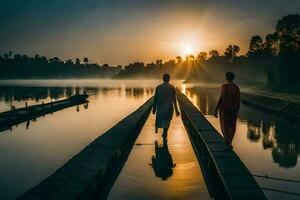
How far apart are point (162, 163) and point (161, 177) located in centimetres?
160

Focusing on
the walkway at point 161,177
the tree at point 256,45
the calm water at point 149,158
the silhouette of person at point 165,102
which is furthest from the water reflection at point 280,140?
the tree at point 256,45

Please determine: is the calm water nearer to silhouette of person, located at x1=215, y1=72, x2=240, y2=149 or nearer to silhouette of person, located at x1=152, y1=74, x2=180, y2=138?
silhouette of person, located at x1=152, y1=74, x2=180, y2=138

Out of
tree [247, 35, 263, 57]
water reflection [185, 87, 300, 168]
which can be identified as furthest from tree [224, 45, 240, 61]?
water reflection [185, 87, 300, 168]

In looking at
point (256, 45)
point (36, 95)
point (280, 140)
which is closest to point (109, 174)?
point (280, 140)

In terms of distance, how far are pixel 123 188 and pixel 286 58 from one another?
163 feet

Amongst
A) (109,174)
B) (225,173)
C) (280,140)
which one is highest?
(225,173)

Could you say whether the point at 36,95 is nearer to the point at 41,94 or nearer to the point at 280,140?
the point at 41,94

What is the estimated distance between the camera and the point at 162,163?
10.9 meters

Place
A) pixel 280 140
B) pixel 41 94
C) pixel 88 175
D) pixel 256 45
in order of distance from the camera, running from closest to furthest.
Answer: pixel 88 175
pixel 280 140
pixel 41 94
pixel 256 45

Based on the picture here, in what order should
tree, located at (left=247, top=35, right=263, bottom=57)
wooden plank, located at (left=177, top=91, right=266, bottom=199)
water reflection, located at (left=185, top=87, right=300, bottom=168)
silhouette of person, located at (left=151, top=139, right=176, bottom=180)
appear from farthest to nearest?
tree, located at (left=247, top=35, right=263, bottom=57) → water reflection, located at (left=185, top=87, right=300, bottom=168) → silhouette of person, located at (left=151, top=139, right=176, bottom=180) → wooden plank, located at (left=177, top=91, right=266, bottom=199)

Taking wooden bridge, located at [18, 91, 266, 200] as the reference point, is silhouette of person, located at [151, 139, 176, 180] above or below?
below

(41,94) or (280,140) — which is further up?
(280,140)

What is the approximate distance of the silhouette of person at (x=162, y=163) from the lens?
9711mm

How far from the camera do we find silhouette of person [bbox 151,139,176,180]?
971 centimetres
